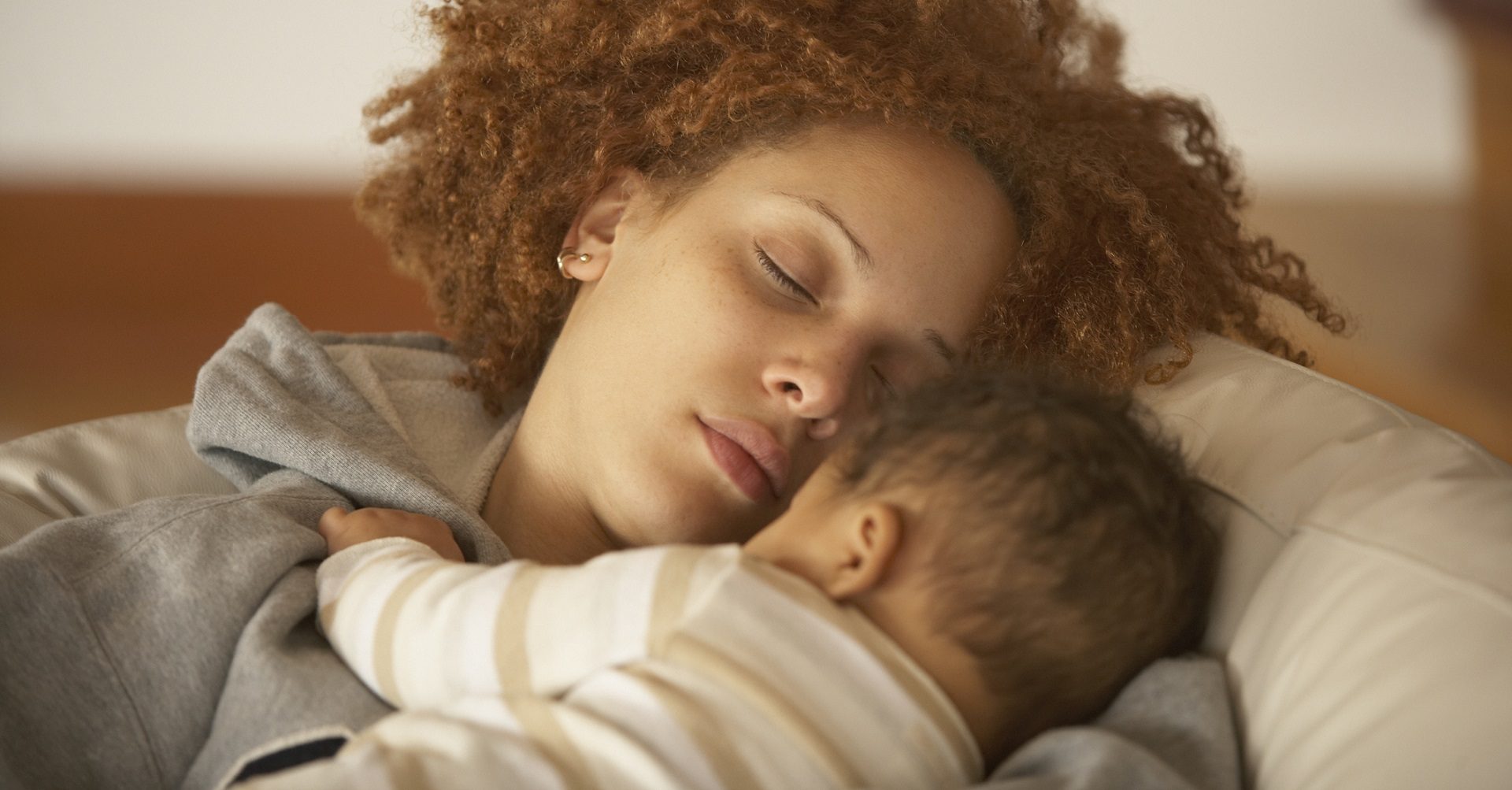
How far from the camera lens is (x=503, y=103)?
1688 mm

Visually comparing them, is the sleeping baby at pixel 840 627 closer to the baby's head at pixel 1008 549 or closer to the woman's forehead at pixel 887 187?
the baby's head at pixel 1008 549

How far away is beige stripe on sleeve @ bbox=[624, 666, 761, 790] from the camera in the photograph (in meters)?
0.89

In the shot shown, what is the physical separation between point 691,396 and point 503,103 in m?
0.61

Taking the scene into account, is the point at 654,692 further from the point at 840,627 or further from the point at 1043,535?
the point at 1043,535

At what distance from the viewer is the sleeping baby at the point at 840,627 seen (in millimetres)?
900

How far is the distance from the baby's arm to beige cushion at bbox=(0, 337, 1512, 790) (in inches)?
19.7

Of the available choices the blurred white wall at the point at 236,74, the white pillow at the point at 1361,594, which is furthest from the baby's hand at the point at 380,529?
the blurred white wall at the point at 236,74

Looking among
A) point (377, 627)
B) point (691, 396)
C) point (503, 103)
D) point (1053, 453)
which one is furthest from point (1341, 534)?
point (503, 103)

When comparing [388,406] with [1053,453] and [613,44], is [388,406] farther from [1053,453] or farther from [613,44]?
[1053,453]

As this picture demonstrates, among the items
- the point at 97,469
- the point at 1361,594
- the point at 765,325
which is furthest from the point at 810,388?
the point at 97,469

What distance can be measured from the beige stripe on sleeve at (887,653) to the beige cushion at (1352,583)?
0.85 ft

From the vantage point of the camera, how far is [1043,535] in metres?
0.99

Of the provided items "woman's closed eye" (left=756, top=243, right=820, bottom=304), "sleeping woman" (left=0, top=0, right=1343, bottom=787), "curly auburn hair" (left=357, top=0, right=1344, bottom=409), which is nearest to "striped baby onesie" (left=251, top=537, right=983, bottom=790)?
"sleeping woman" (left=0, top=0, right=1343, bottom=787)

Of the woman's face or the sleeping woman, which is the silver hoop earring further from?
the woman's face
